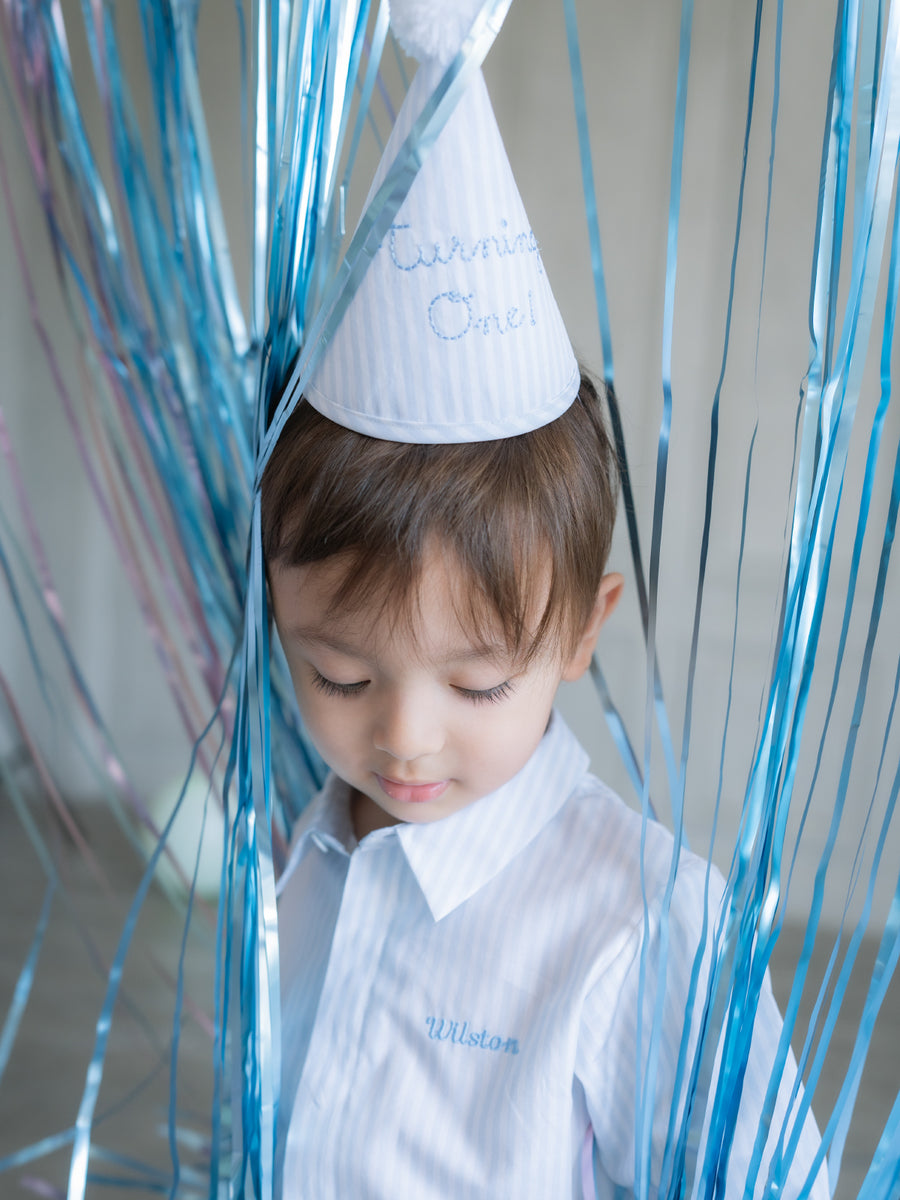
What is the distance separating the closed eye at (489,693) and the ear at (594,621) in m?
0.06

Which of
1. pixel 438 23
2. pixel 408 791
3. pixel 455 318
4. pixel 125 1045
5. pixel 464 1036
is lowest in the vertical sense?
pixel 125 1045

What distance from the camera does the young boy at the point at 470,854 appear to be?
576mm

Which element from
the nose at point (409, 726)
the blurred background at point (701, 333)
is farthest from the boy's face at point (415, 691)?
the blurred background at point (701, 333)

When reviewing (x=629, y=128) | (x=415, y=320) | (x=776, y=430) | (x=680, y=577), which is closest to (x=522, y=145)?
(x=629, y=128)

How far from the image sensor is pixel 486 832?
67 centimetres

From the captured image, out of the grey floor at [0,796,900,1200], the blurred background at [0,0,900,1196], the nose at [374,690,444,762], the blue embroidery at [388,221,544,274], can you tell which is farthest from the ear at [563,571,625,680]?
the blurred background at [0,0,900,1196]

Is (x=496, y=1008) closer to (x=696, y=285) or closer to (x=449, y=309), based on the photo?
(x=449, y=309)

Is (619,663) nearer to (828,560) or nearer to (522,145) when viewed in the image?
(522,145)

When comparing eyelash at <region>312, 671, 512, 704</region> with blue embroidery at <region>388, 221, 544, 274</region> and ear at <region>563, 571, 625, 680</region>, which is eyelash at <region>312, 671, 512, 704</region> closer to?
ear at <region>563, 571, 625, 680</region>

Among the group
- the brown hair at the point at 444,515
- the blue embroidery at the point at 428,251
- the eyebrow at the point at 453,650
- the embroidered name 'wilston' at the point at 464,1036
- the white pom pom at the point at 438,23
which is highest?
the white pom pom at the point at 438,23

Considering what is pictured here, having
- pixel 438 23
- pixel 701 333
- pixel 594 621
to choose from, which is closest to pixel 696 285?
pixel 701 333

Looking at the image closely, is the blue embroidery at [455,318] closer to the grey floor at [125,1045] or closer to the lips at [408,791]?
the lips at [408,791]

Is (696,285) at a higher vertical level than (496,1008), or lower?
higher

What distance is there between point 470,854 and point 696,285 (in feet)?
3.57
